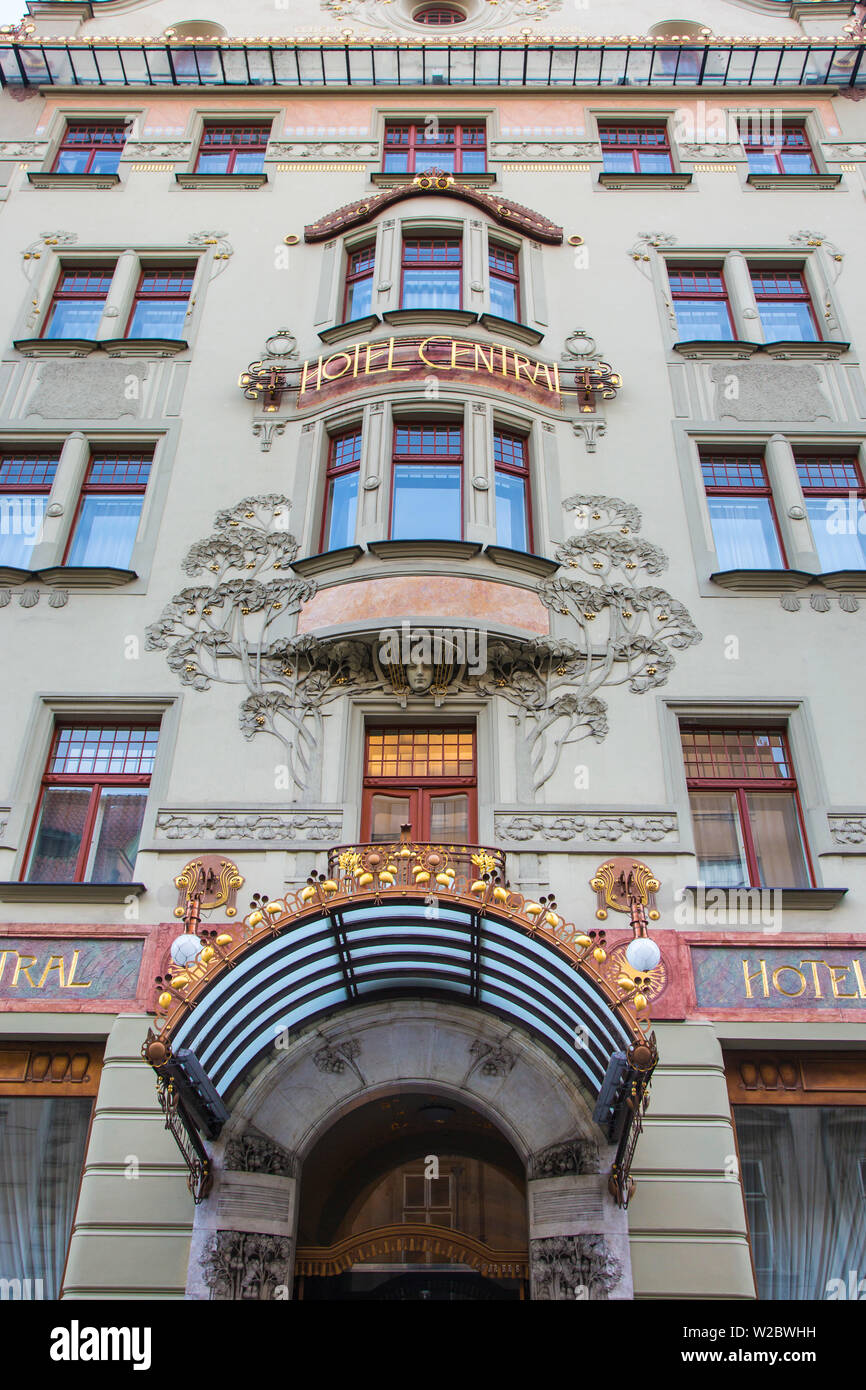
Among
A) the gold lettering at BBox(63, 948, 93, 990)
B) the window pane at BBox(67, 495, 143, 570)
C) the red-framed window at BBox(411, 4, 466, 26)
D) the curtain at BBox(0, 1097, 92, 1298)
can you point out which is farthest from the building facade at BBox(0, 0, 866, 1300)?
the red-framed window at BBox(411, 4, 466, 26)

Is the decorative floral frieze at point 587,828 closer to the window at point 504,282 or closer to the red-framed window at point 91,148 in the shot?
the window at point 504,282

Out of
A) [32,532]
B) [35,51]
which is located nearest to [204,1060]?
[32,532]

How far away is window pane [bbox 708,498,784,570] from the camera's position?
16219mm

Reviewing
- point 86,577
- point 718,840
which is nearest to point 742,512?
point 718,840

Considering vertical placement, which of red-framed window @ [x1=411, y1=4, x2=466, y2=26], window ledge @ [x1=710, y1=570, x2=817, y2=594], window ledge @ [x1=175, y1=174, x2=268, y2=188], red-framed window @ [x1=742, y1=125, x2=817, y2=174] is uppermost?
red-framed window @ [x1=411, y1=4, x2=466, y2=26]

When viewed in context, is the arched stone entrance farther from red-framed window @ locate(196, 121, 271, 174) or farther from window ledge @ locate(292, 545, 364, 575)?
red-framed window @ locate(196, 121, 271, 174)

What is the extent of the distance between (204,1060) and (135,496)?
385 inches

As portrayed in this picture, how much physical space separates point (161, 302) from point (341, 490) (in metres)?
6.41

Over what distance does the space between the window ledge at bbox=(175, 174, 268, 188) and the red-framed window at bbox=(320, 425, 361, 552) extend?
7884 mm
